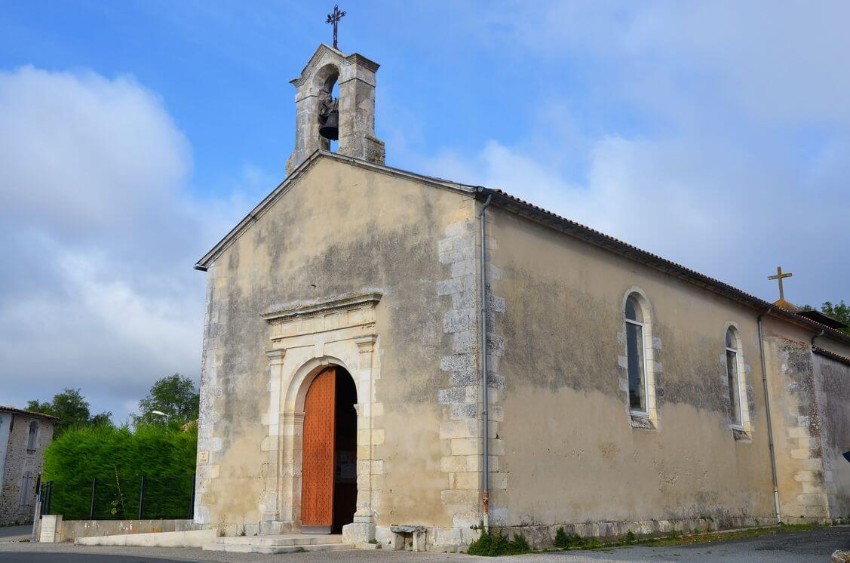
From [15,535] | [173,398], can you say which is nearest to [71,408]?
[173,398]

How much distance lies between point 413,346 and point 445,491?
2.17m

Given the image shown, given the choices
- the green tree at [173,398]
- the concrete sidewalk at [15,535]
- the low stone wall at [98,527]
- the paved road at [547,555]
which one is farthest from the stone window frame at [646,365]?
the green tree at [173,398]

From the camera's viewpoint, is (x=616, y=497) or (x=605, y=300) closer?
(x=616, y=497)

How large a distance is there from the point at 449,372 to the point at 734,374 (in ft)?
→ 30.9

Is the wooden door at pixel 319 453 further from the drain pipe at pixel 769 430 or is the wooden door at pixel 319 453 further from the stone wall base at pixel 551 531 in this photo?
the drain pipe at pixel 769 430

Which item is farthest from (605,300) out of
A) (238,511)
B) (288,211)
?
(238,511)

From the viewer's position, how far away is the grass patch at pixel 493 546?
10.9 metres

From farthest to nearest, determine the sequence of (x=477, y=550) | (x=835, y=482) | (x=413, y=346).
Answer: (x=835, y=482)
(x=413, y=346)
(x=477, y=550)

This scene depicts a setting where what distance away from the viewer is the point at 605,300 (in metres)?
14.6

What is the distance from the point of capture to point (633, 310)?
15.8m

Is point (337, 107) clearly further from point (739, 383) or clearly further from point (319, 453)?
point (739, 383)

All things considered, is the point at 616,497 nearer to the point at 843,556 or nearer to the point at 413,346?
the point at 413,346

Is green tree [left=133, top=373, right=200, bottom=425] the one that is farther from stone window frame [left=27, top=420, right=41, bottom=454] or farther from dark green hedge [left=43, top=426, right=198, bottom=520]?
dark green hedge [left=43, top=426, right=198, bottom=520]

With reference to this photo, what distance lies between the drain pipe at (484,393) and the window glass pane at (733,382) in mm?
8650
